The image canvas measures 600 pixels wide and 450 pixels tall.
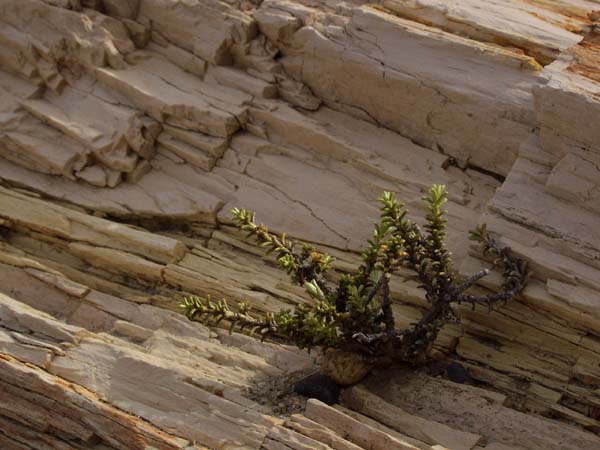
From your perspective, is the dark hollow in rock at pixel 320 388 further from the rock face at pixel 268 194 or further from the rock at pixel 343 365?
the rock face at pixel 268 194

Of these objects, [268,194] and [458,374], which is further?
[268,194]

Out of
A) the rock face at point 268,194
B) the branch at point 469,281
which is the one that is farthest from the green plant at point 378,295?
the rock face at point 268,194

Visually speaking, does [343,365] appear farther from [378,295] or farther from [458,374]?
[458,374]

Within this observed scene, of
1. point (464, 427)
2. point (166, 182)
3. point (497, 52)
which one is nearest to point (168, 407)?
point (464, 427)

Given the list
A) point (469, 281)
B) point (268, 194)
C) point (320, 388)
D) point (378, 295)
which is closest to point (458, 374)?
point (469, 281)

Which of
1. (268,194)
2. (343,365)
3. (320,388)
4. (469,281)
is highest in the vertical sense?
(469,281)

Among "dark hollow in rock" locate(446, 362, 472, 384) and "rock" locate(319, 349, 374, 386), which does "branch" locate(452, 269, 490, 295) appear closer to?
"dark hollow in rock" locate(446, 362, 472, 384)

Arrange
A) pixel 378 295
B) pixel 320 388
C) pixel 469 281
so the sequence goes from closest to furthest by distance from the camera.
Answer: pixel 320 388 → pixel 469 281 → pixel 378 295
